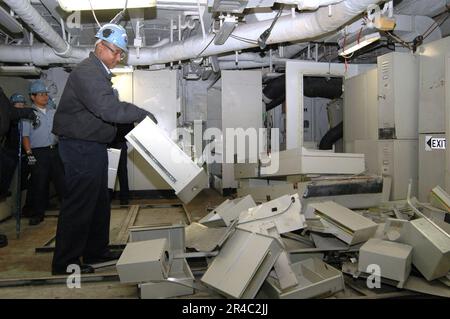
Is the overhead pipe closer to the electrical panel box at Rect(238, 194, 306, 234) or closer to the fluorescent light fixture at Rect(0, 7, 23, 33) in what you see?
the fluorescent light fixture at Rect(0, 7, 23, 33)

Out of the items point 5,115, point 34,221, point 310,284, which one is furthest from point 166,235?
point 34,221

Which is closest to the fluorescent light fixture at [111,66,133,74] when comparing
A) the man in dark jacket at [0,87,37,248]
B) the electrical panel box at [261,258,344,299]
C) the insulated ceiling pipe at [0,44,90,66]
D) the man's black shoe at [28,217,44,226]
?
the insulated ceiling pipe at [0,44,90,66]

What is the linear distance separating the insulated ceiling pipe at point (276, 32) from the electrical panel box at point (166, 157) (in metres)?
1.71

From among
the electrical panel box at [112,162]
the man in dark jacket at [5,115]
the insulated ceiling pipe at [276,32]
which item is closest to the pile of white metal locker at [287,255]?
the man in dark jacket at [5,115]

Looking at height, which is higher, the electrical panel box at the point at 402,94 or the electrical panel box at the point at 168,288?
the electrical panel box at the point at 402,94

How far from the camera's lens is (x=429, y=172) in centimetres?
346

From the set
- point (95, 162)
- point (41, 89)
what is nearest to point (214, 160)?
point (41, 89)

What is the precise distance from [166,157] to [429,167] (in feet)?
8.65

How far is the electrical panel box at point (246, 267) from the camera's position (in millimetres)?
1703

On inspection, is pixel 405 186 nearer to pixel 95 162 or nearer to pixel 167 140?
pixel 167 140

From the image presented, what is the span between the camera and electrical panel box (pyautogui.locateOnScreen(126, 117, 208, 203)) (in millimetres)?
2381

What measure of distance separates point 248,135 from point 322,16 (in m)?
2.69

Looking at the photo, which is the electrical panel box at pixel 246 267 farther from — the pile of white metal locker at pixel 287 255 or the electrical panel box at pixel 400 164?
the electrical panel box at pixel 400 164

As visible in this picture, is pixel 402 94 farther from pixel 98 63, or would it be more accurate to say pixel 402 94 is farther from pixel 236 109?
pixel 98 63
